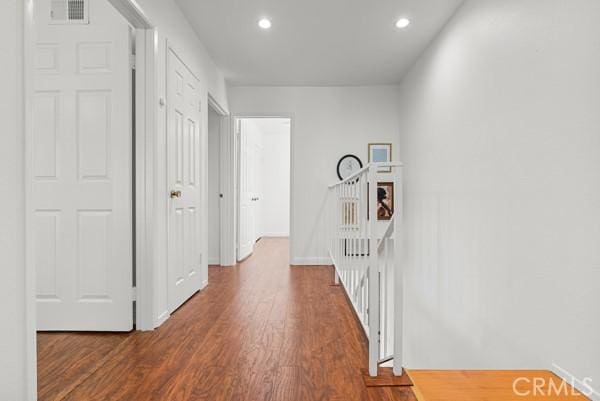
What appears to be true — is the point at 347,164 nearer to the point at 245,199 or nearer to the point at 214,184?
the point at 245,199

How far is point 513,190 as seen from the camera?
2.34 metres

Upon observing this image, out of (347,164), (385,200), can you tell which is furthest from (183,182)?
(385,200)

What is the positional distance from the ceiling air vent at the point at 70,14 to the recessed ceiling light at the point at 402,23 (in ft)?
8.11

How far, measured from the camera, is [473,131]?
117 inches

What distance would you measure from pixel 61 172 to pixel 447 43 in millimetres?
3310

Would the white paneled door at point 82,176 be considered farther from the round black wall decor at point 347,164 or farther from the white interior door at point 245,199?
the round black wall decor at point 347,164

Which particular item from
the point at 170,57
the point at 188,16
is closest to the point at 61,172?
the point at 170,57

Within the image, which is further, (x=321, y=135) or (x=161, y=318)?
(x=321, y=135)

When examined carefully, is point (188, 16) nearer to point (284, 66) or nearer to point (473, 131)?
point (284, 66)

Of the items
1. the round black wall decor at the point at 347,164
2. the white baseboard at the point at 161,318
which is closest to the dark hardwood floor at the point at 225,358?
the white baseboard at the point at 161,318

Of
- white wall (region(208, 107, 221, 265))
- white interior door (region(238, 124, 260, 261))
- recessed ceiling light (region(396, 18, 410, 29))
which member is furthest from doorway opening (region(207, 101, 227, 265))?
recessed ceiling light (region(396, 18, 410, 29))

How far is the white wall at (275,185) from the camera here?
368 inches

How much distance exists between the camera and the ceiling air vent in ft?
8.07

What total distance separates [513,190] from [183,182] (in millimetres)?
2423
